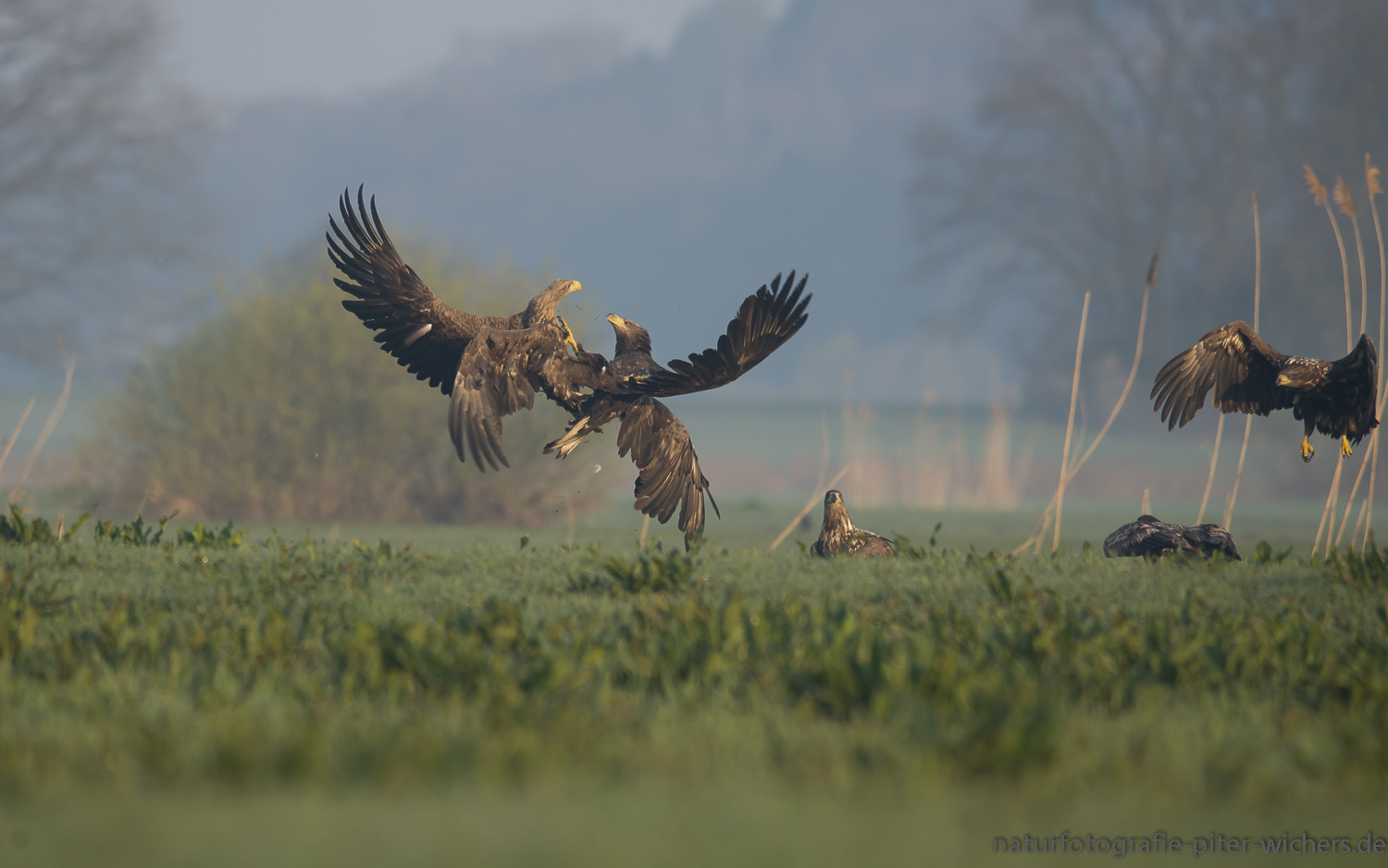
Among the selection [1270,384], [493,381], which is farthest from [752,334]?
[1270,384]

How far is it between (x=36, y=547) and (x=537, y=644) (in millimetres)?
4527

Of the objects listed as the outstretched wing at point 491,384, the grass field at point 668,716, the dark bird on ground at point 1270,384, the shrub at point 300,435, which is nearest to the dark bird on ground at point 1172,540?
the dark bird on ground at point 1270,384

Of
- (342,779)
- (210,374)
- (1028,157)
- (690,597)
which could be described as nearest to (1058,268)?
(1028,157)

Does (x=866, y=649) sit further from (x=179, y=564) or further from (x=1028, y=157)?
(x=1028, y=157)

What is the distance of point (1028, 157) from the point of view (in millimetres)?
34750

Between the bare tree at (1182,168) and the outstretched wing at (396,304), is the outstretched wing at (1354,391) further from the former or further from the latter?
the bare tree at (1182,168)

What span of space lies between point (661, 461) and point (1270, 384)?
14.4 ft

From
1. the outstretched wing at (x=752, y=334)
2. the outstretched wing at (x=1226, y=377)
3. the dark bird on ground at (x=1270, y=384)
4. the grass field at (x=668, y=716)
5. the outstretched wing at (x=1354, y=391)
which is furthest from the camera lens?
the outstretched wing at (x=1226, y=377)

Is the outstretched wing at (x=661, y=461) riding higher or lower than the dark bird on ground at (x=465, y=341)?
lower

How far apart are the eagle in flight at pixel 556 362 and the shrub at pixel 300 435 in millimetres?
5905

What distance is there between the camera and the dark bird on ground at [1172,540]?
762cm

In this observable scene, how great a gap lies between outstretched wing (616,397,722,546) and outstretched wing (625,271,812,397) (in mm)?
754

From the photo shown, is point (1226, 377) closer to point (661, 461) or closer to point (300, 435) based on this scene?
point (661, 461)

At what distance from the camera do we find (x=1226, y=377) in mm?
7891
